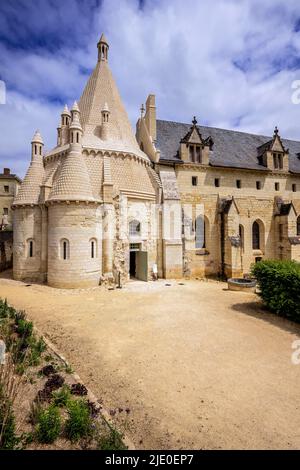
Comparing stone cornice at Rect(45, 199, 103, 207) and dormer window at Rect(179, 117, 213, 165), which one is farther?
dormer window at Rect(179, 117, 213, 165)

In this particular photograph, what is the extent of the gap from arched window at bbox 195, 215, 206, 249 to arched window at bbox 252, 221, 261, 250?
20.6 ft

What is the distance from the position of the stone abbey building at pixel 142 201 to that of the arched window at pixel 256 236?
0.36 ft

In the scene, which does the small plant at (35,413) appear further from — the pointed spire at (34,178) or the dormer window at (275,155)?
the dormer window at (275,155)

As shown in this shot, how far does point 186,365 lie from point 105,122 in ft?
64.1

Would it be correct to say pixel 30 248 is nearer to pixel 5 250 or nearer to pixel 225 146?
pixel 5 250

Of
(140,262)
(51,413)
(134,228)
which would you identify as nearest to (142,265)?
(140,262)

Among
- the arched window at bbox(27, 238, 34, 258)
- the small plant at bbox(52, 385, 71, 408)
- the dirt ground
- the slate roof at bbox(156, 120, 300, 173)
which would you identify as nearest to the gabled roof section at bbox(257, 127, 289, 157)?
the slate roof at bbox(156, 120, 300, 173)

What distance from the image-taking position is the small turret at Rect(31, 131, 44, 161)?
19.4m

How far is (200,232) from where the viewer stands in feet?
74.1

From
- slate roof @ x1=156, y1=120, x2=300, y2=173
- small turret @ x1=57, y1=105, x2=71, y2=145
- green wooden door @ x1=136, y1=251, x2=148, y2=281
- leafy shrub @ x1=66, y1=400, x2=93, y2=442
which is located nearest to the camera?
leafy shrub @ x1=66, y1=400, x2=93, y2=442

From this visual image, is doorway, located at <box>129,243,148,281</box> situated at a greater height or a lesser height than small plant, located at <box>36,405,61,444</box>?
greater

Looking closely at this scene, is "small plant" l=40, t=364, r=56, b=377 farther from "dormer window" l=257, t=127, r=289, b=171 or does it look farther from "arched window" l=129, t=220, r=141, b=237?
"dormer window" l=257, t=127, r=289, b=171

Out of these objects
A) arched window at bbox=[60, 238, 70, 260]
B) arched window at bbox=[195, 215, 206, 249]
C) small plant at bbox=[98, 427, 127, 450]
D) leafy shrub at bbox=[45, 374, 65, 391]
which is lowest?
small plant at bbox=[98, 427, 127, 450]

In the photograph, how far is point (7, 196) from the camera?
43.0 metres
